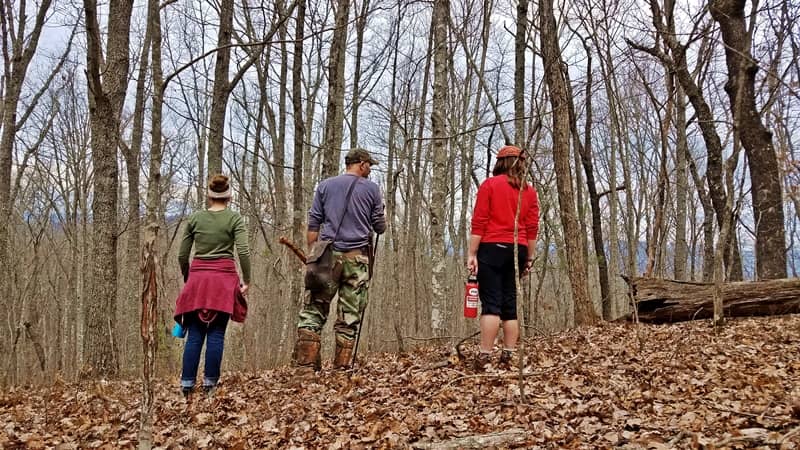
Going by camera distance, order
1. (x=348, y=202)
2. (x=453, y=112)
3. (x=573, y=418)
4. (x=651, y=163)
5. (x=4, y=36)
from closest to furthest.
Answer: (x=573, y=418) → (x=348, y=202) → (x=4, y=36) → (x=453, y=112) → (x=651, y=163)

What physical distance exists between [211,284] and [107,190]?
7.28 feet

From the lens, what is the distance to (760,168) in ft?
28.3

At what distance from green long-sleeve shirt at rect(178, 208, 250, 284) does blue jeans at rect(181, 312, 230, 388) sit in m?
0.53

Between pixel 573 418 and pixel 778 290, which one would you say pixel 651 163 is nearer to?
pixel 778 290

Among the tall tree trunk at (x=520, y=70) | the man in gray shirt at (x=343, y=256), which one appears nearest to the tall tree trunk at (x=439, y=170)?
the man in gray shirt at (x=343, y=256)

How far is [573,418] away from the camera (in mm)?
3547

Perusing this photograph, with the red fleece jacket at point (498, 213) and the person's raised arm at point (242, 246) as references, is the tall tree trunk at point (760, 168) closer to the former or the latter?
the red fleece jacket at point (498, 213)

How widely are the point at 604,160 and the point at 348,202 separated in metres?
25.4

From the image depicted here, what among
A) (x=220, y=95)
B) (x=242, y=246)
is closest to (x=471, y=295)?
(x=242, y=246)

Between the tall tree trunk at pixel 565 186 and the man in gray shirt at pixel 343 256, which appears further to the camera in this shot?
the tall tree trunk at pixel 565 186

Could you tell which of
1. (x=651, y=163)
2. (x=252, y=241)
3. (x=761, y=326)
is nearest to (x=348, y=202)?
(x=761, y=326)

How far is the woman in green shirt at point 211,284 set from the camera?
16.5ft

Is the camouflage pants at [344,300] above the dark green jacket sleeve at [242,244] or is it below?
below

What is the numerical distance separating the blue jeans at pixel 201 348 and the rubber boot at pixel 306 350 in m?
0.71
